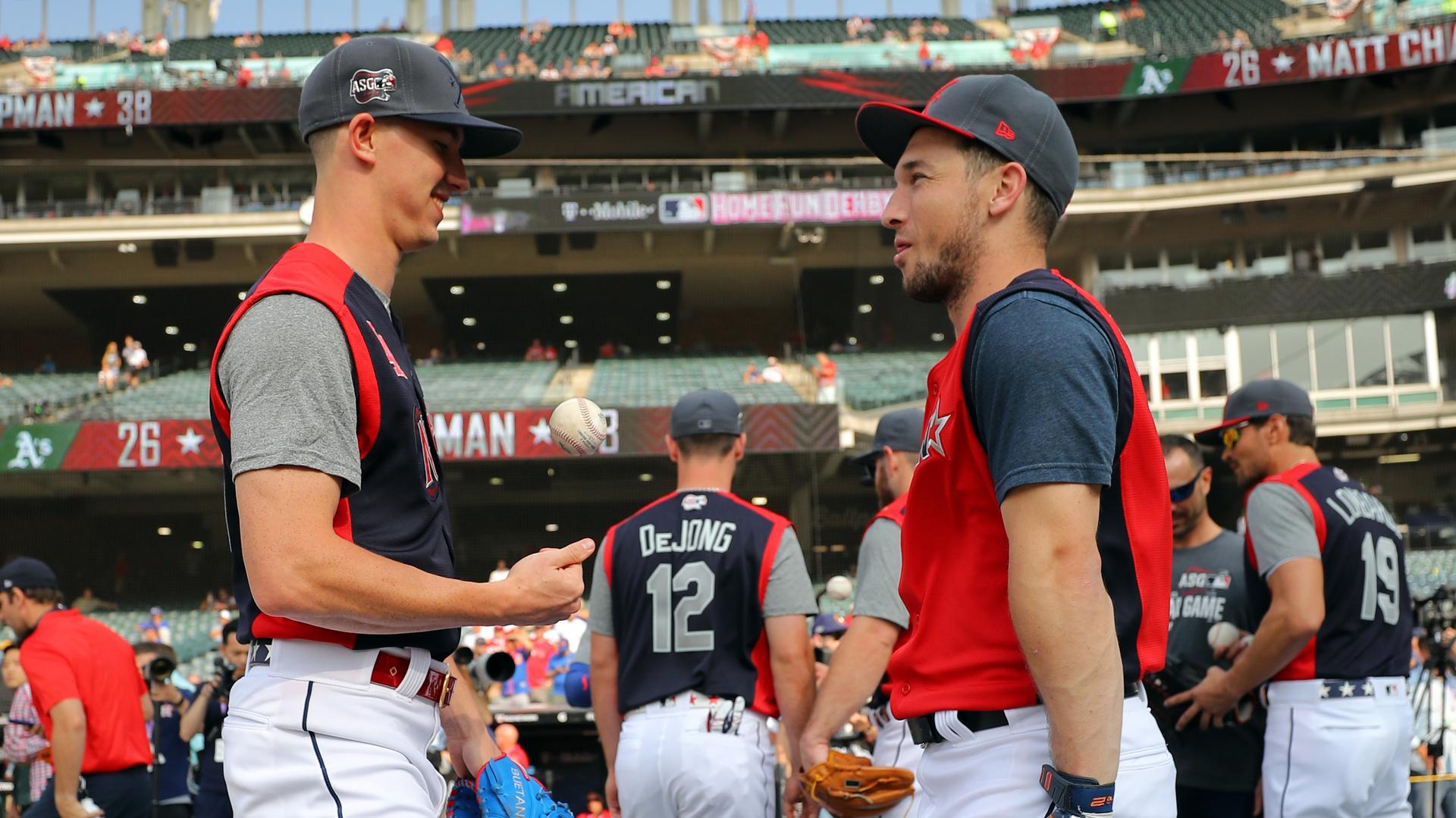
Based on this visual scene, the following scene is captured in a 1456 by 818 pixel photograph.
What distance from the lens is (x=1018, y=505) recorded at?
2.08 metres

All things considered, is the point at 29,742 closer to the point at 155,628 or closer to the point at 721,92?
the point at 155,628

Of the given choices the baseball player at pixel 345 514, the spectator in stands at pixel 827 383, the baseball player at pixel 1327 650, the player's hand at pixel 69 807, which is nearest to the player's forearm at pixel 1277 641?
the baseball player at pixel 1327 650

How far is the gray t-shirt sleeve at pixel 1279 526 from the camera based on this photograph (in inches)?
186

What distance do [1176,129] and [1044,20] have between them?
8495mm

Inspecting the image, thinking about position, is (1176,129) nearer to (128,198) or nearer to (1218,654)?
(128,198)

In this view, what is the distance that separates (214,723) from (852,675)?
4560mm

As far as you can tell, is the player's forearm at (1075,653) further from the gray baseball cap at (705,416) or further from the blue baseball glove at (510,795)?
the gray baseball cap at (705,416)

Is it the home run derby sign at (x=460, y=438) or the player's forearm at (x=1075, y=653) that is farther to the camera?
the home run derby sign at (x=460, y=438)

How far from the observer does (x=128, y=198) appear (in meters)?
29.3

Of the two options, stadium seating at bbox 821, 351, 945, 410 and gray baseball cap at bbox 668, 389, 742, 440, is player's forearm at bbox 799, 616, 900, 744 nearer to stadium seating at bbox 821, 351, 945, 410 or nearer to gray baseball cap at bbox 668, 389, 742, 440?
gray baseball cap at bbox 668, 389, 742, 440

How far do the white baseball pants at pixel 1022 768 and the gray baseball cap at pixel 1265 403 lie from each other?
10.2 feet

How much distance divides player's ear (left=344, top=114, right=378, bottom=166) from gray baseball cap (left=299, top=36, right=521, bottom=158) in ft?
0.04

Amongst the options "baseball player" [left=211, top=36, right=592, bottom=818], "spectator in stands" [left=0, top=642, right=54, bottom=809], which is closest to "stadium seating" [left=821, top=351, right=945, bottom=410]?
"spectator in stands" [left=0, top=642, right=54, bottom=809]

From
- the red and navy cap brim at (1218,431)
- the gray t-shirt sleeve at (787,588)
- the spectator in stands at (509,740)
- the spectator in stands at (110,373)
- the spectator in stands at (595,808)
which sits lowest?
the spectator in stands at (595,808)
